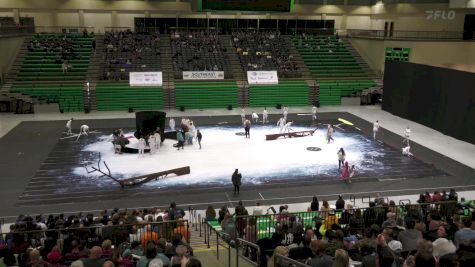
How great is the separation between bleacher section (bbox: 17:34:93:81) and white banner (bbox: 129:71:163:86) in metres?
4.41

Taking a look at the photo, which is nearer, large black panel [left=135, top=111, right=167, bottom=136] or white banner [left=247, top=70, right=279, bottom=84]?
large black panel [left=135, top=111, right=167, bottom=136]

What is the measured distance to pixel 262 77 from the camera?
39.1 metres

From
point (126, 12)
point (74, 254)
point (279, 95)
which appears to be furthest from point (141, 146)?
point (126, 12)

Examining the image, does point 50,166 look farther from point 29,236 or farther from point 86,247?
point 86,247

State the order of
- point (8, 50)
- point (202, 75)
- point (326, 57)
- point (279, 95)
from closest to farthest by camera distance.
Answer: point (8, 50)
point (279, 95)
point (202, 75)
point (326, 57)

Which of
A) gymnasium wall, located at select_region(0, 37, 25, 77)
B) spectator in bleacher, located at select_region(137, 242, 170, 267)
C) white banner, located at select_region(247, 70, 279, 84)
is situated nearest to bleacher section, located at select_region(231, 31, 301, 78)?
white banner, located at select_region(247, 70, 279, 84)

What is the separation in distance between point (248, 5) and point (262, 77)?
6158 millimetres

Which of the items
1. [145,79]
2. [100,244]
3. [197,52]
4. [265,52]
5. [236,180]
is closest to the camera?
[100,244]

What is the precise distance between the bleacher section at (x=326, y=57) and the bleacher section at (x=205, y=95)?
864 centimetres

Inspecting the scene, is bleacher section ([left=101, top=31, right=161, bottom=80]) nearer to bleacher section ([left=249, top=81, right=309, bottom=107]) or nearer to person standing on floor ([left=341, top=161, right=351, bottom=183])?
bleacher section ([left=249, top=81, right=309, bottom=107])

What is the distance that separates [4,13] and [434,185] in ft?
139

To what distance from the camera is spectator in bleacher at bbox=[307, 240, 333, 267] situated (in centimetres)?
695

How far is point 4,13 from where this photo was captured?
1746 inches

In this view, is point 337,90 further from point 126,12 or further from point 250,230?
point 250,230
